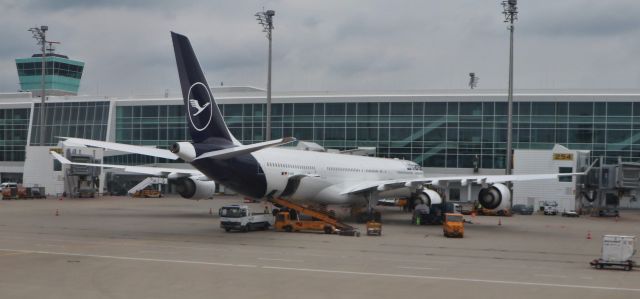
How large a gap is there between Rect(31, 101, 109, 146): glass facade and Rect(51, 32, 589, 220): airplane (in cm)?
4334

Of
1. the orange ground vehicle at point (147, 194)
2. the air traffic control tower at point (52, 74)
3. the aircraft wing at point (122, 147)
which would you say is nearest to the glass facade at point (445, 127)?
the orange ground vehicle at point (147, 194)

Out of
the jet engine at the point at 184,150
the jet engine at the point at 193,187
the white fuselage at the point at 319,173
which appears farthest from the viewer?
the jet engine at the point at 193,187

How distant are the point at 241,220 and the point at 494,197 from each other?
1520 centimetres

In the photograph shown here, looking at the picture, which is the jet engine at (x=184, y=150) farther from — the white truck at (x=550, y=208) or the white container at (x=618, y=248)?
the white truck at (x=550, y=208)

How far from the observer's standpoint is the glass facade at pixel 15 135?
96250 millimetres

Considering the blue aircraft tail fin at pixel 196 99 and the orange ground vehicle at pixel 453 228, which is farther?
the orange ground vehicle at pixel 453 228

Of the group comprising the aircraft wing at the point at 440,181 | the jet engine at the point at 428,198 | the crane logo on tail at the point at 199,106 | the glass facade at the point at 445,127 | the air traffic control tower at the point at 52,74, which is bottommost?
the jet engine at the point at 428,198

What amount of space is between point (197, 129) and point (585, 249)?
1833 centimetres

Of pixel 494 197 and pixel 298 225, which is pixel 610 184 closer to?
pixel 494 197

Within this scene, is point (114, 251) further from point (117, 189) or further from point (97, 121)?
point (97, 121)

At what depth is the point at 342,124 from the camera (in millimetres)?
80938

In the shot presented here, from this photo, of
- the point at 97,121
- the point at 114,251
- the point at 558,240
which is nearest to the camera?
the point at 114,251

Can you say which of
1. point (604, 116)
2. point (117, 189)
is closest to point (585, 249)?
point (604, 116)

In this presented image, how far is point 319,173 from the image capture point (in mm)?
43594
